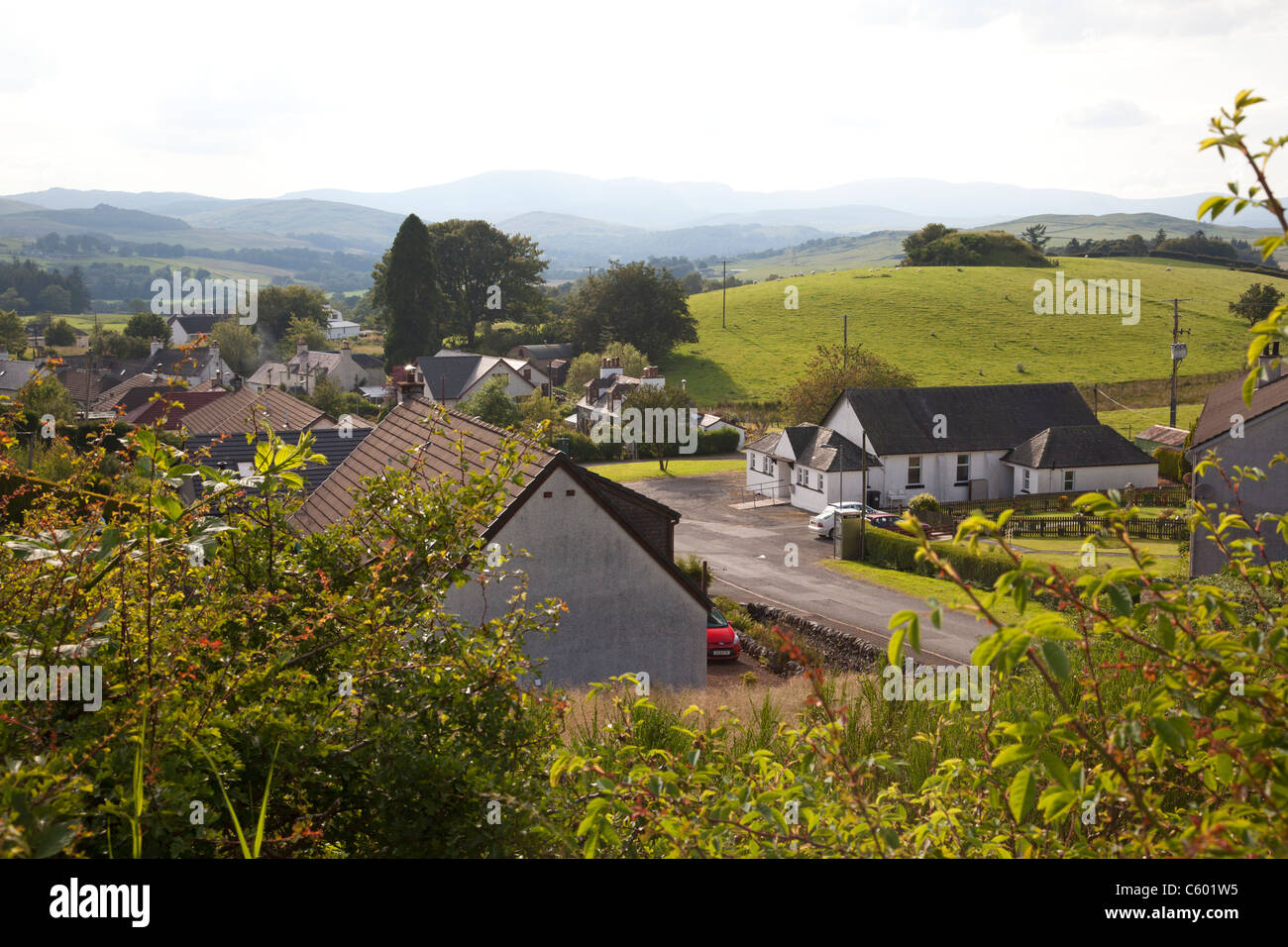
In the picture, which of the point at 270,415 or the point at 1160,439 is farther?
the point at 1160,439

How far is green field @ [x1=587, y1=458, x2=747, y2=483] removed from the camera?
62528 mm

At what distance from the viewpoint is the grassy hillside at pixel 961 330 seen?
294 ft

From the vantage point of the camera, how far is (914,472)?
53812 millimetres

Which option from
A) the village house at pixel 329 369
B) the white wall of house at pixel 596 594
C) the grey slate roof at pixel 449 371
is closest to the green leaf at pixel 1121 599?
the white wall of house at pixel 596 594

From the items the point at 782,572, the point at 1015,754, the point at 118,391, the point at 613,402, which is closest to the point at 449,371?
the point at 613,402

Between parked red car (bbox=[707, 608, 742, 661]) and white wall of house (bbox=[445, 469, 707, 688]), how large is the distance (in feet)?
28.4

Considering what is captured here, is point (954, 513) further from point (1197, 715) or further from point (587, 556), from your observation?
point (1197, 715)

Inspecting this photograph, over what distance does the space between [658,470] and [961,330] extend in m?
51.2

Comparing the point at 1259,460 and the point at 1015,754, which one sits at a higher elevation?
the point at 1015,754

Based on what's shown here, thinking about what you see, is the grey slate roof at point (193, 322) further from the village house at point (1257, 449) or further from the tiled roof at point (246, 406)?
the village house at point (1257, 449)

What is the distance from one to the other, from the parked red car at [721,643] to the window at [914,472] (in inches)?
1200

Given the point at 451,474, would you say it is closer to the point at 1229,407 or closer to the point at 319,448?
the point at 319,448

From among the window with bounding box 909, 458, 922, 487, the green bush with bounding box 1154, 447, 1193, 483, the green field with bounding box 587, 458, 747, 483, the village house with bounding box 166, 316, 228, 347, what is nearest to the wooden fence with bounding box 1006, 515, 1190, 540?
the window with bounding box 909, 458, 922, 487

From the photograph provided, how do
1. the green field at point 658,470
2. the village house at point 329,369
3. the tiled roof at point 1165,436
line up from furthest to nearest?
the village house at point 329,369 < the green field at point 658,470 < the tiled roof at point 1165,436
